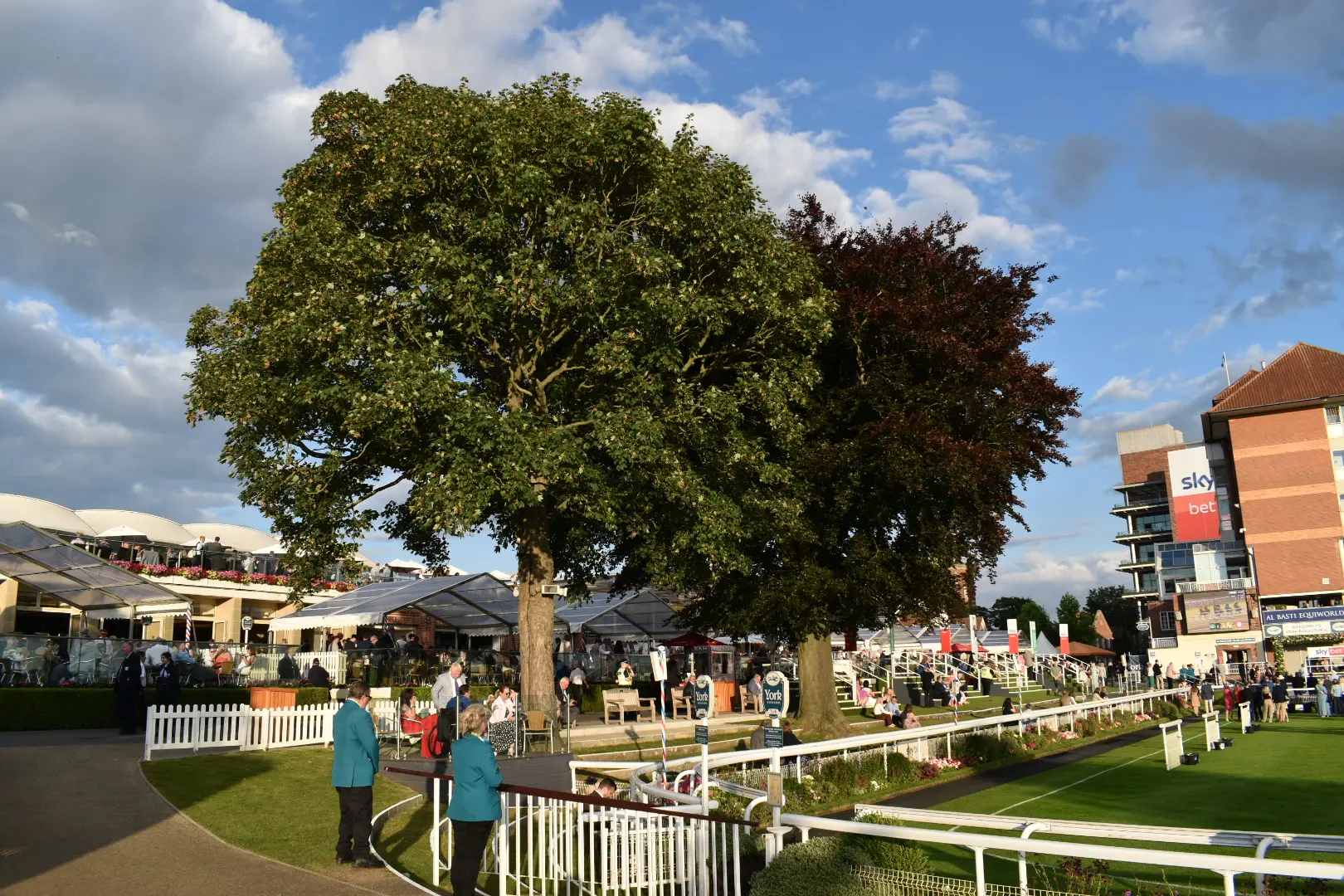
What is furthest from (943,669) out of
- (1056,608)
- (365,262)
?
(1056,608)

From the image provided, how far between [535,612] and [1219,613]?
7347 centimetres

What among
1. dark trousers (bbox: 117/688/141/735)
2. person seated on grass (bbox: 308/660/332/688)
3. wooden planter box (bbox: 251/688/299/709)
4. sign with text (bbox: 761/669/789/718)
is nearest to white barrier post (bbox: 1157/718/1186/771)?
sign with text (bbox: 761/669/789/718)

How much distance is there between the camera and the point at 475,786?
8.38 m

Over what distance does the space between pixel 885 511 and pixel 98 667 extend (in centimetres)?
2016

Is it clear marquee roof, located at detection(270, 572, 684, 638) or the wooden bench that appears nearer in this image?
the wooden bench

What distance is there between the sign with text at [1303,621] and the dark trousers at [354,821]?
65062 mm

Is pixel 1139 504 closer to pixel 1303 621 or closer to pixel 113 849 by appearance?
pixel 1303 621

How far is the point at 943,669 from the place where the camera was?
4400cm

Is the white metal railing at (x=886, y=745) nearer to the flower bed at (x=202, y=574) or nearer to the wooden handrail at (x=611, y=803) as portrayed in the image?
the wooden handrail at (x=611, y=803)

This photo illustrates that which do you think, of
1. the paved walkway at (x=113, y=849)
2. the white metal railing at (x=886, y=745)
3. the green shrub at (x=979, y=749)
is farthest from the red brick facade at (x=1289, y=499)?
the paved walkway at (x=113, y=849)

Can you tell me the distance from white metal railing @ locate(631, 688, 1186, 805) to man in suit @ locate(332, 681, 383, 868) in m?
2.79

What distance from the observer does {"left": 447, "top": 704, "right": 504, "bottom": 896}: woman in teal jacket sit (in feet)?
27.4

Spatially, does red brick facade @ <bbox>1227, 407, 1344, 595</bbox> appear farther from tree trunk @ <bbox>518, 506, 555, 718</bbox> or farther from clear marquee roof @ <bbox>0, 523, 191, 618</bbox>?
clear marquee roof @ <bbox>0, 523, 191, 618</bbox>

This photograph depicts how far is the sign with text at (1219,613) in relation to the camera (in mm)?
78000
